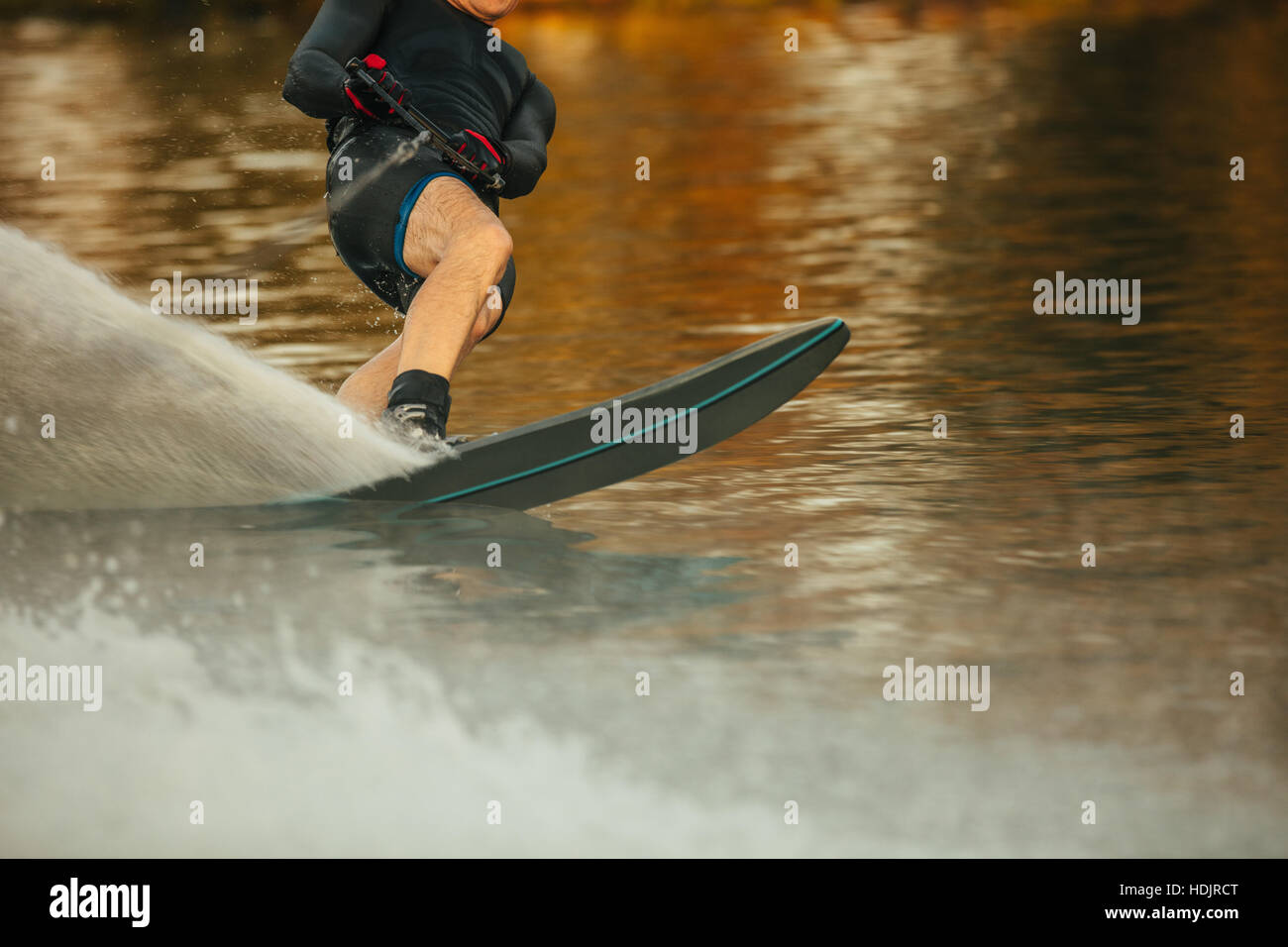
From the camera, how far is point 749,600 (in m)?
4.24

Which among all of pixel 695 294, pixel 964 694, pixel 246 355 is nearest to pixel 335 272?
pixel 695 294

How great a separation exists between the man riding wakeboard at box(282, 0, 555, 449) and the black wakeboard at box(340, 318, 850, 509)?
174 millimetres

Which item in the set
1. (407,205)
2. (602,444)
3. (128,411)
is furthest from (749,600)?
(128,411)

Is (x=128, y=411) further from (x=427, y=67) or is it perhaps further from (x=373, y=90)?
(x=427, y=67)

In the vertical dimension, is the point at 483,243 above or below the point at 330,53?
below

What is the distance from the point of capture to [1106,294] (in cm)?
870

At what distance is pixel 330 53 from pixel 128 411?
4.06 feet

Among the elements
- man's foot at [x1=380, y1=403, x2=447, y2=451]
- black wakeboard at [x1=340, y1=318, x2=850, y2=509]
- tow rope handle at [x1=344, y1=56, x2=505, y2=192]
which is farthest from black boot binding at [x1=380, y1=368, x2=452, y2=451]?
tow rope handle at [x1=344, y1=56, x2=505, y2=192]

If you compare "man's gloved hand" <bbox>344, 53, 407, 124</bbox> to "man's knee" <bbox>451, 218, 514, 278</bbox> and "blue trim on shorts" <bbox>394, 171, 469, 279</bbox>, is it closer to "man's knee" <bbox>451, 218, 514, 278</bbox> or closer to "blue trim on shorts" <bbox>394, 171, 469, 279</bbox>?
"blue trim on shorts" <bbox>394, 171, 469, 279</bbox>

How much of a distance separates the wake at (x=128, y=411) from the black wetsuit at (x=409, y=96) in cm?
54

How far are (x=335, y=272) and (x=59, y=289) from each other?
18.9 ft

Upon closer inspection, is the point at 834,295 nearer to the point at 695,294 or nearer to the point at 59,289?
the point at 695,294

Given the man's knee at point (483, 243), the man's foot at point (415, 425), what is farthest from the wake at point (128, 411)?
the man's knee at point (483, 243)

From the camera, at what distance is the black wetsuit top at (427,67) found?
5016 mm
